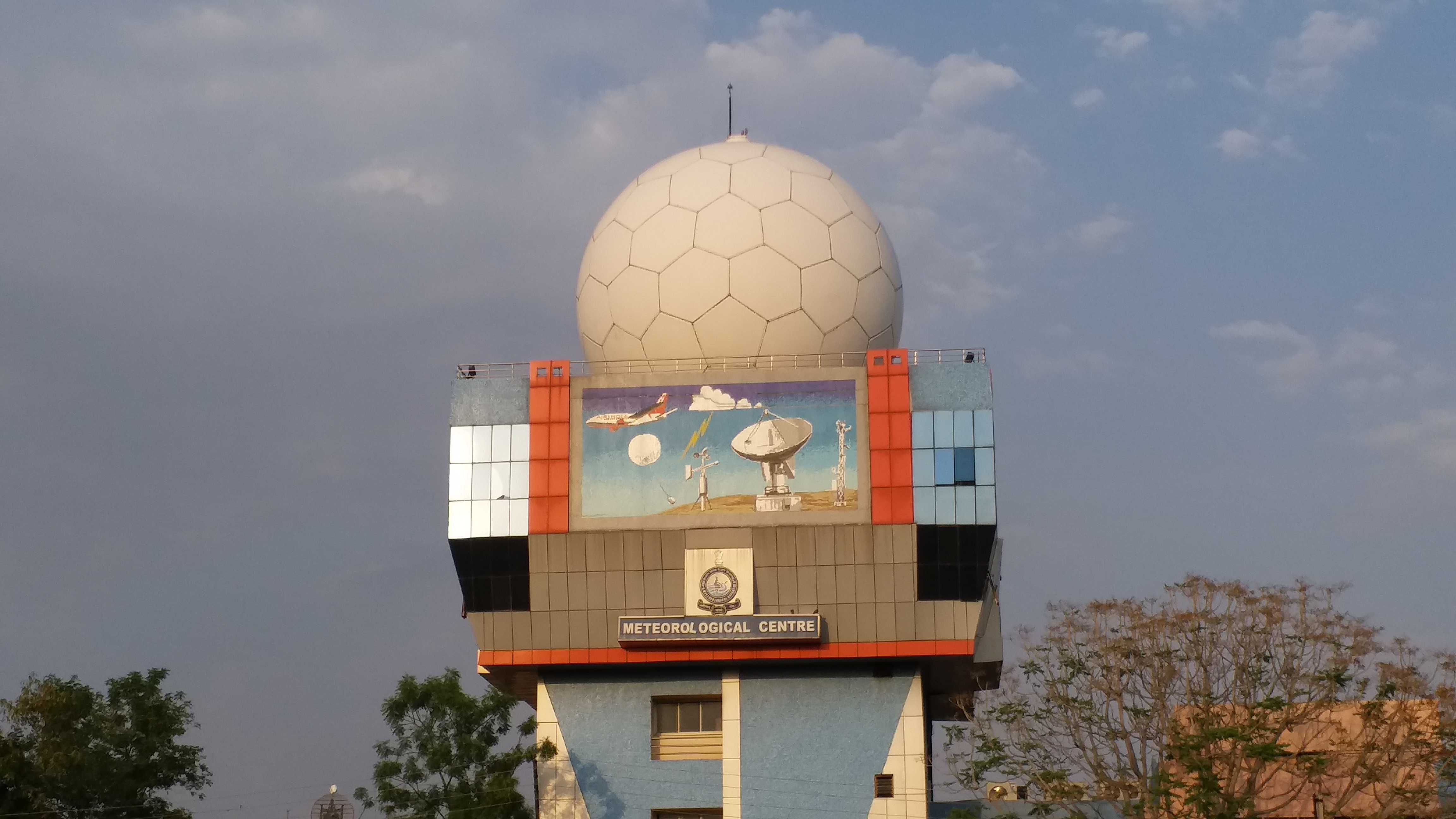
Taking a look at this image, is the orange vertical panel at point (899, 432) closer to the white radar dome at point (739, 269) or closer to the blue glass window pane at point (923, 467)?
the blue glass window pane at point (923, 467)

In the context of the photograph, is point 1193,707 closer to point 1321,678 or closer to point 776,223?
point 1321,678

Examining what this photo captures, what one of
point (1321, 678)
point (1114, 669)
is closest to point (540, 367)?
point (1114, 669)

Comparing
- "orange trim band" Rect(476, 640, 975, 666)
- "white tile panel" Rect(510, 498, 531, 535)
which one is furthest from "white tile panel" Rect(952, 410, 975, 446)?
"white tile panel" Rect(510, 498, 531, 535)

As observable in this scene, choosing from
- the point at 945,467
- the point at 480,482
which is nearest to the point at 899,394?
the point at 945,467

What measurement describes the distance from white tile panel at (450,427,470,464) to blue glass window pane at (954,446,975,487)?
12580 mm

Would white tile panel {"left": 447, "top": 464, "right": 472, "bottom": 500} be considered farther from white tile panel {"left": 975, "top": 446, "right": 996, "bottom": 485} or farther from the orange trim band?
white tile panel {"left": 975, "top": 446, "right": 996, "bottom": 485}

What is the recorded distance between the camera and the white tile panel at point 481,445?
4438 cm

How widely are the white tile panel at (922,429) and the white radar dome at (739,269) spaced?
300 centimetres

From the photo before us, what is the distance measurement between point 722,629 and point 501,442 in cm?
762

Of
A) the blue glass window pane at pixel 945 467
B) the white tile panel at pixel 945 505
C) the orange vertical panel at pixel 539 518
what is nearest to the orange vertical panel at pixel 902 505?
the white tile panel at pixel 945 505

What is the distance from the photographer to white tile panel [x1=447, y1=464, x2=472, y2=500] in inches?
1737

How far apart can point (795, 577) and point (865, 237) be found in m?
9.59

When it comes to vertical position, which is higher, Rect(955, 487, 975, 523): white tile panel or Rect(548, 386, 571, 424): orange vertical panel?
Rect(548, 386, 571, 424): orange vertical panel

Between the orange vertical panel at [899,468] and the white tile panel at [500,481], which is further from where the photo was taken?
the white tile panel at [500,481]
